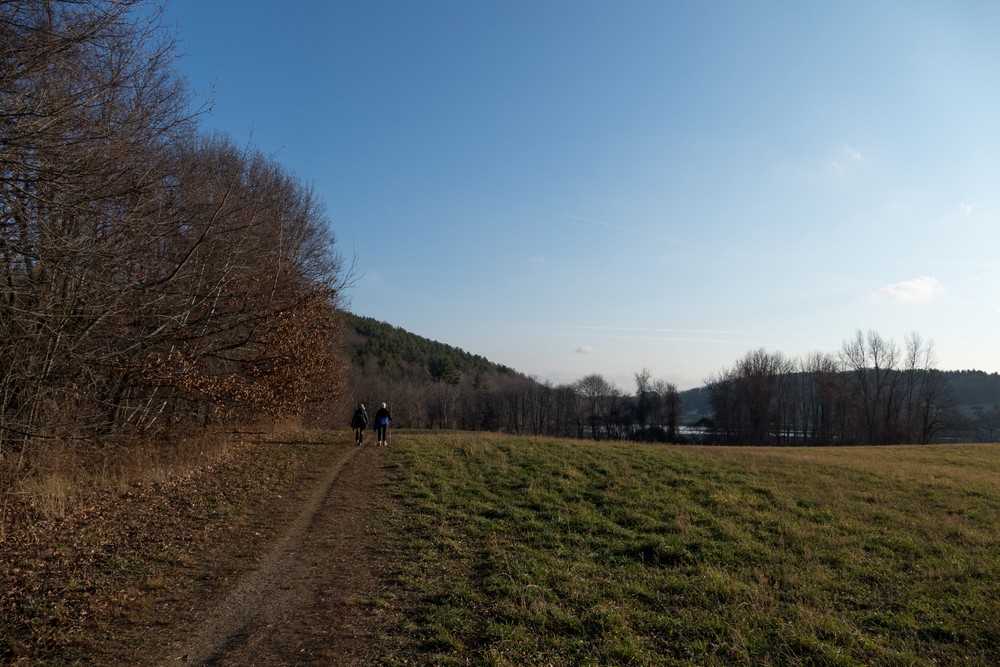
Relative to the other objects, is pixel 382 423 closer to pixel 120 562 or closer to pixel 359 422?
pixel 359 422

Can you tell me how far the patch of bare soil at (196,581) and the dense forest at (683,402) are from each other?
4781cm

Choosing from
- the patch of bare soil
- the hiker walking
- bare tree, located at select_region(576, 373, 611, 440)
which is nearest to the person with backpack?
the hiker walking

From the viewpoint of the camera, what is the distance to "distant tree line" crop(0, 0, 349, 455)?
663cm

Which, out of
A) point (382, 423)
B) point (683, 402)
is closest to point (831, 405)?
point (683, 402)

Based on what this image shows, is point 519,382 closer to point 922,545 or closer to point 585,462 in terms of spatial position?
point 585,462

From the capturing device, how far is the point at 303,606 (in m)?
6.27

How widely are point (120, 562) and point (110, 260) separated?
186 inches

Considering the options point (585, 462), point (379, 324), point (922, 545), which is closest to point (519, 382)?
point (379, 324)

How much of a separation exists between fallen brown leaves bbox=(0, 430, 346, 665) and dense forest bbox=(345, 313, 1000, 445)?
47.2 m

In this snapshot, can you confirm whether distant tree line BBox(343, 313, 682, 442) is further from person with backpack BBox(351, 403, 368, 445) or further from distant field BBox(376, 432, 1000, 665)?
distant field BBox(376, 432, 1000, 665)

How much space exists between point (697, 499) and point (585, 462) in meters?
4.59

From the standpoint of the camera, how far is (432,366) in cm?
10294

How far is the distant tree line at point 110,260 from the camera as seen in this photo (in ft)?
21.7

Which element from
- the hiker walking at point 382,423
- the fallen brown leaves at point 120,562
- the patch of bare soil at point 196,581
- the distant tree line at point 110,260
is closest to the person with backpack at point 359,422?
the hiker walking at point 382,423
